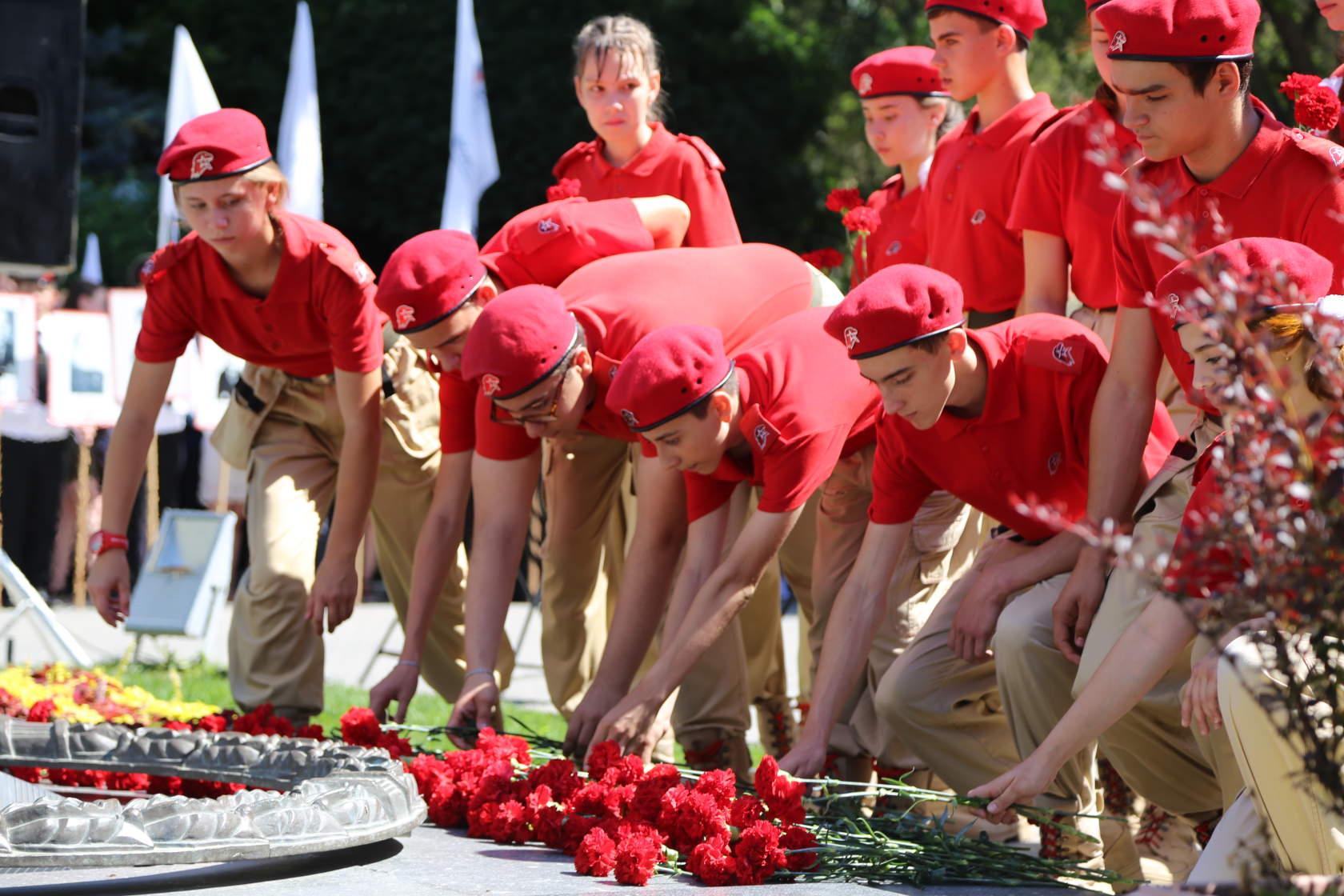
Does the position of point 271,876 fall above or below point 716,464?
below

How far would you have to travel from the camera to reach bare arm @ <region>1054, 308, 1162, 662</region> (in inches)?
157

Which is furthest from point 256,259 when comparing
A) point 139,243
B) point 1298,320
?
point 139,243

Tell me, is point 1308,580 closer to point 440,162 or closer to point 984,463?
point 984,463

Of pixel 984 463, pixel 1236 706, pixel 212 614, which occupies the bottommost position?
pixel 212 614

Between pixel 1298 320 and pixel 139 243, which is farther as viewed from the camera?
pixel 139 243

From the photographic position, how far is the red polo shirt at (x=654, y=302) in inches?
188

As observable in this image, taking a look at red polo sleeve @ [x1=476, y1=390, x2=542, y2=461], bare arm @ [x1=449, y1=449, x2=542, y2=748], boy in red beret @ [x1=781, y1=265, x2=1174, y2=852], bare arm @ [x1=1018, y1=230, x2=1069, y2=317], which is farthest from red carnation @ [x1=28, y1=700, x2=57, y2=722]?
bare arm @ [x1=1018, y1=230, x2=1069, y2=317]

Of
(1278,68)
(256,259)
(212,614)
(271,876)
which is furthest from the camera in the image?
(1278,68)

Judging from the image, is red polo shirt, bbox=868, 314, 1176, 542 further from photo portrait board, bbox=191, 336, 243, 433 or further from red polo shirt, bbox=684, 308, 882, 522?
photo portrait board, bbox=191, 336, 243, 433

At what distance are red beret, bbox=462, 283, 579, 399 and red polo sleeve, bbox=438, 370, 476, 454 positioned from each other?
2.38ft

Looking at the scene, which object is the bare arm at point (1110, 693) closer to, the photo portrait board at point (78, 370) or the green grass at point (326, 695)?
the green grass at point (326, 695)

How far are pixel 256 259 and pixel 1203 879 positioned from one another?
11.1ft

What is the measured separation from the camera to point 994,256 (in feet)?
17.6

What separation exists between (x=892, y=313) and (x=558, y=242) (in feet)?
5.59
